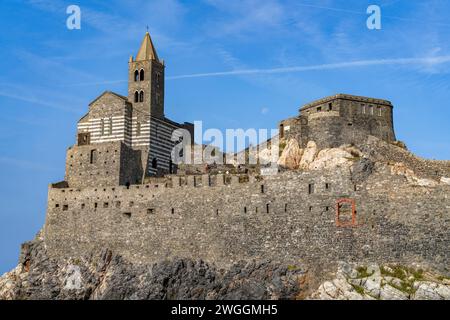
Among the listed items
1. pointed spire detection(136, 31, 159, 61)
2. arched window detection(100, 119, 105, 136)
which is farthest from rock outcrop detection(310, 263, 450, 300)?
pointed spire detection(136, 31, 159, 61)

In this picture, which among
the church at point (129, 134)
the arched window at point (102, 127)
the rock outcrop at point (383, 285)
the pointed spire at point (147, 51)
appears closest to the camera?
the rock outcrop at point (383, 285)

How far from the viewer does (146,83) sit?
263ft

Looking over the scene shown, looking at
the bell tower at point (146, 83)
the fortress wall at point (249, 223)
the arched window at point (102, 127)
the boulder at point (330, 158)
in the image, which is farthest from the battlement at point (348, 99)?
the arched window at point (102, 127)

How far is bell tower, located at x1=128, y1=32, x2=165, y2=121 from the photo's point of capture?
7981 centimetres

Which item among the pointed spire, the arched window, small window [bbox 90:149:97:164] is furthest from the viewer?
the pointed spire

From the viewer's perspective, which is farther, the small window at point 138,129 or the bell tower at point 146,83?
the bell tower at point 146,83

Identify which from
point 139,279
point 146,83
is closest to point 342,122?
point 146,83

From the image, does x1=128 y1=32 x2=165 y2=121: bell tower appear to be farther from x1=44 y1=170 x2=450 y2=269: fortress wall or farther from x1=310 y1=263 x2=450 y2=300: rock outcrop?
x1=310 y1=263 x2=450 y2=300: rock outcrop

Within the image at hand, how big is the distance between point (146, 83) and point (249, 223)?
21012 mm

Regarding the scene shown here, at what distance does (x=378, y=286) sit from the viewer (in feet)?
196

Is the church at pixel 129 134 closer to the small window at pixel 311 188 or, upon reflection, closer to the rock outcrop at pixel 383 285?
the small window at pixel 311 188

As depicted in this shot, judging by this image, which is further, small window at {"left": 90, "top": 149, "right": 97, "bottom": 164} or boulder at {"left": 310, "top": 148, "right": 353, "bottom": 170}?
small window at {"left": 90, "top": 149, "right": 97, "bottom": 164}

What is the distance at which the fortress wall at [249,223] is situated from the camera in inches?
2451
